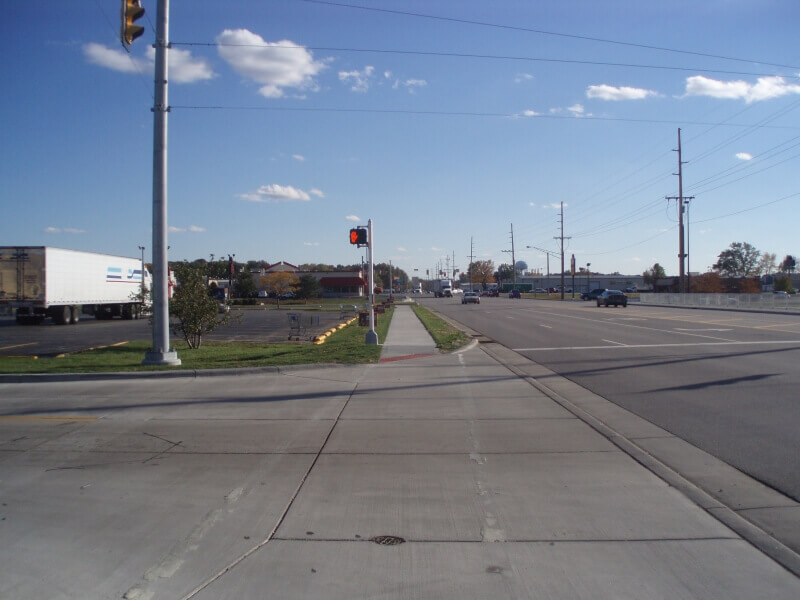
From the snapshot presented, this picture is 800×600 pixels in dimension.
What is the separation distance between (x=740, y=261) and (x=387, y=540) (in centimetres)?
13613

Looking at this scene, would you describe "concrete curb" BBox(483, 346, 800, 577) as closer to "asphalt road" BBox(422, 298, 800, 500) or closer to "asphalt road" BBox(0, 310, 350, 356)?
"asphalt road" BBox(422, 298, 800, 500)

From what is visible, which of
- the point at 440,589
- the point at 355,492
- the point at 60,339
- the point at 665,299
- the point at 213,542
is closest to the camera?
the point at 440,589

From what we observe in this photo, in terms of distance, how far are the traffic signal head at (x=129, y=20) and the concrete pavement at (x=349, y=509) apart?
21.5 feet

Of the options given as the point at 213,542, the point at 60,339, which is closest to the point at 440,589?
the point at 213,542

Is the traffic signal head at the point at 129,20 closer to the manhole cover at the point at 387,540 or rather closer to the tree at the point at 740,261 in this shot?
the manhole cover at the point at 387,540

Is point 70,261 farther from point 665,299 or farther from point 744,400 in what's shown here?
point 665,299

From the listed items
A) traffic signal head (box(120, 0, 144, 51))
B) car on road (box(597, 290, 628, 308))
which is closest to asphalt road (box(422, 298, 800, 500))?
traffic signal head (box(120, 0, 144, 51))

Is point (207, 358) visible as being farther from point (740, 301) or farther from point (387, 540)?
point (740, 301)

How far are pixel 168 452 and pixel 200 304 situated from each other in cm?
1150

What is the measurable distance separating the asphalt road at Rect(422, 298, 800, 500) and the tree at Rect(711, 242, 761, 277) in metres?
109

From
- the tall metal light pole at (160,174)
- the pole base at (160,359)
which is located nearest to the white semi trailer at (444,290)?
the pole base at (160,359)

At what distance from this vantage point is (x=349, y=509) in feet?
19.4

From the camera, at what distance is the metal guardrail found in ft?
159

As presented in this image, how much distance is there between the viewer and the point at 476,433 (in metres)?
8.90
